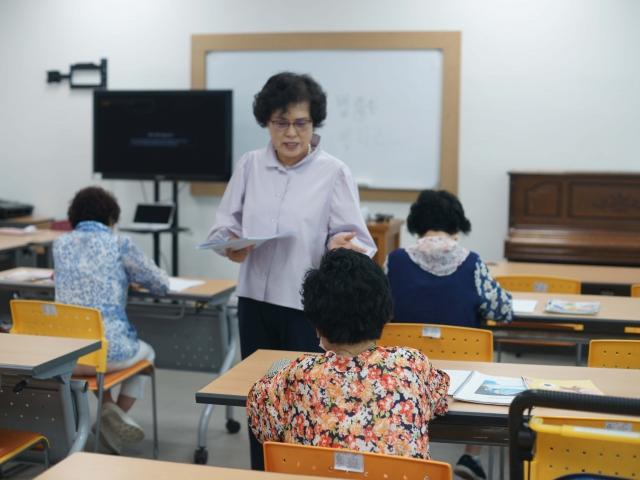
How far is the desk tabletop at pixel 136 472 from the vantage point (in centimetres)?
130

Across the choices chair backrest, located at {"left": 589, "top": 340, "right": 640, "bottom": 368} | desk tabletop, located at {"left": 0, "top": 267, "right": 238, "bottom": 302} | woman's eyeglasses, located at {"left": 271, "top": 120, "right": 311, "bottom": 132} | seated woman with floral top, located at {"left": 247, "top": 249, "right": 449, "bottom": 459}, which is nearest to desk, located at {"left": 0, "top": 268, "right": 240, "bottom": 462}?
desk tabletop, located at {"left": 0, "top": 267, "right": 238, "bottom": 302}

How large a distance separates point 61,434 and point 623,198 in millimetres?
4207

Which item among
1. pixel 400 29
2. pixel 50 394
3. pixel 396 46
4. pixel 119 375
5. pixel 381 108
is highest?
pixel 400 29

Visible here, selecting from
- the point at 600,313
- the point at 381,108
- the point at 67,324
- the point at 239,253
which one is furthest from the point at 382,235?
the point at 239,253

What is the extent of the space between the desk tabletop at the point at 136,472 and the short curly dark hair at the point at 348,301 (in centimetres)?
34

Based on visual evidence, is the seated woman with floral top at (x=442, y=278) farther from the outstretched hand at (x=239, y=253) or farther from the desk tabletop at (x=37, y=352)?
the desk tabletop at (x=37, y=352)

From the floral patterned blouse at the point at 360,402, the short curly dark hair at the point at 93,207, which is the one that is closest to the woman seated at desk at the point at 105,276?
the short curly dark hair at the point at 93,207

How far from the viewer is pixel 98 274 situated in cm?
313

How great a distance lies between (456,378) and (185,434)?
2029 millimetres

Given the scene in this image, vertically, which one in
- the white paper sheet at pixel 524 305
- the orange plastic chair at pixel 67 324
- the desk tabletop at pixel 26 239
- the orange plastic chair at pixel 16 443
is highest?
the desk tabletop at pixel 26 239

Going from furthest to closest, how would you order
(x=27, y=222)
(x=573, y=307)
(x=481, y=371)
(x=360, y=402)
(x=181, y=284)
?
(x=27, y=222), (x=181, y=284), (x=573, y=307), (x=481, y=371), (x=360, y=402)

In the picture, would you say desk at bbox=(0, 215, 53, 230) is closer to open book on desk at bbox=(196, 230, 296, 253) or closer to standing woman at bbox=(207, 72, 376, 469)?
standing woman at bbox=(207, 72, 376, 469)

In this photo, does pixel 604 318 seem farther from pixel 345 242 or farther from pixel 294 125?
A: pixel 294 125

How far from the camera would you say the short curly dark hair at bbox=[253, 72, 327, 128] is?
7.73 feet
